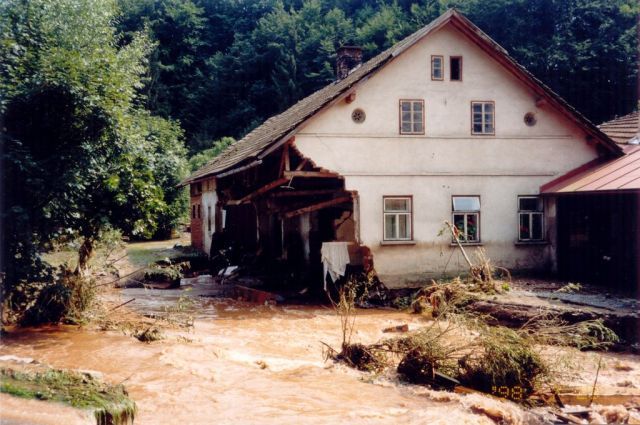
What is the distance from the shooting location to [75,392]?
5586 mm

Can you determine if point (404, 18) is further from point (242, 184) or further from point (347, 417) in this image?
point (347, 417)

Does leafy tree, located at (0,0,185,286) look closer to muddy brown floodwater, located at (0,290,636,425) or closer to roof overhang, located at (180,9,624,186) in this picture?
muddy brown floodwater, located at (0,290,636,425)

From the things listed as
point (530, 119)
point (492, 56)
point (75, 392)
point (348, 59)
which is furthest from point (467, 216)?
point (75, 392)

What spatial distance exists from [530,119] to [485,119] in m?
1.44

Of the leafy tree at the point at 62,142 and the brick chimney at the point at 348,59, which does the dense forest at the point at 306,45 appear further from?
the leafy tree at the point at 62,142

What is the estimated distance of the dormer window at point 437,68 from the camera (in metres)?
17.2

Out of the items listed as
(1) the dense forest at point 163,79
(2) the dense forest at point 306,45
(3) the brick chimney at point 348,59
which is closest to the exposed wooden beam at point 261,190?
(1) the dense forest at point 163,79

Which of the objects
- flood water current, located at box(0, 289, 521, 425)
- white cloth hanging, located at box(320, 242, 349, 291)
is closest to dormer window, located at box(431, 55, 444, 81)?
white cloth hanging, located at box(320, 242, 349, 291)

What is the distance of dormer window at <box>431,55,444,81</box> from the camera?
17203 mm

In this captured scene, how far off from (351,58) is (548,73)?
14.3m

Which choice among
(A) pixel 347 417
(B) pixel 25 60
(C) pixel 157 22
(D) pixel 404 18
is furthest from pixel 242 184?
(C) pixel 157 22

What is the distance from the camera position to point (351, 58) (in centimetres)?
2427

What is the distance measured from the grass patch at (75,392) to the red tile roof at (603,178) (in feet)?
40.4

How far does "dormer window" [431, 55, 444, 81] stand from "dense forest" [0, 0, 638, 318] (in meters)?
8.17
